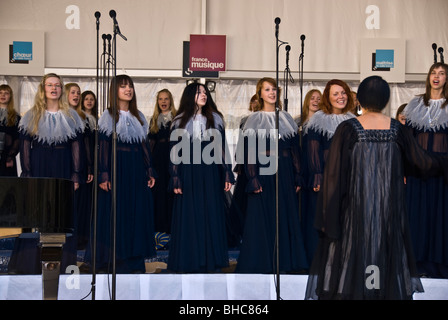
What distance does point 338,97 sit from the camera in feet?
22.4

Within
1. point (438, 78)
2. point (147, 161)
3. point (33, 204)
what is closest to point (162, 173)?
point (147, 161)

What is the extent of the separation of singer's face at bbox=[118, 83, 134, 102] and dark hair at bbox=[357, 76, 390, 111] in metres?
2.56

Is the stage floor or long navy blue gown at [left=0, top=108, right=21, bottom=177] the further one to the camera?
long navy blue gown at [left=0, top=108, right=21, bottom=177]

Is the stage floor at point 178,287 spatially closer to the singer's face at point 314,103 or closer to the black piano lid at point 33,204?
the black piano lid at point 33,204

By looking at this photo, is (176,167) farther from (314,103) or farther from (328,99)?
(314,103)

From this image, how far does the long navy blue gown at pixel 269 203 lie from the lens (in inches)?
257

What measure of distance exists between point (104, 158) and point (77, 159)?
0.27m

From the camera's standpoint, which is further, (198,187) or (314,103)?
(314,103)

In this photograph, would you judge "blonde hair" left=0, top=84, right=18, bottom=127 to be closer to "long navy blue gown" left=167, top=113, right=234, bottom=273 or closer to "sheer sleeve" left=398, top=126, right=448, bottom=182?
"long navy blue gown" left=167, top=113, right=234, bottom=273

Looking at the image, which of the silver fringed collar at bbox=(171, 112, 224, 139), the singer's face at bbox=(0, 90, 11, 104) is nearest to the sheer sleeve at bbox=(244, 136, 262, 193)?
the silver fringed collar at bbox=(171, 112, 224, 139)

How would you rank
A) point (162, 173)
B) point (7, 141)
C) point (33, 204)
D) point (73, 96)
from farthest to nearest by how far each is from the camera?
1. point (162, 173)
2. point (73, 96)
3. point (7, 141)
4. point (33, 204)

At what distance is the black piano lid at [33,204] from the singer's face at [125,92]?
84.5 inches

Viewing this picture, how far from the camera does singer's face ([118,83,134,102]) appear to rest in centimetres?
653
